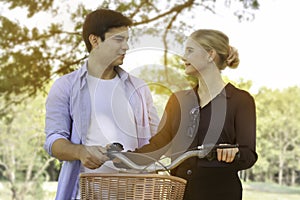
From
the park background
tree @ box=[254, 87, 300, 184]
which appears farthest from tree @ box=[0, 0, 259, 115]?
tree @ box=[254, 87, 300, 184]

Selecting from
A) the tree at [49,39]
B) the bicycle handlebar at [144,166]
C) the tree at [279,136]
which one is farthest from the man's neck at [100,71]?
the tree at [279,136]

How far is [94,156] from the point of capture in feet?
6.73

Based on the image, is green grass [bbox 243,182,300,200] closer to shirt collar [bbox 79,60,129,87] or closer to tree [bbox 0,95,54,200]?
tree [bbox 0,95,54,200]

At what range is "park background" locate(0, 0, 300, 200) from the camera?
541 cm

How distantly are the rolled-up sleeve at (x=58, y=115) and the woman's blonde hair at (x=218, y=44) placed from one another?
51cm

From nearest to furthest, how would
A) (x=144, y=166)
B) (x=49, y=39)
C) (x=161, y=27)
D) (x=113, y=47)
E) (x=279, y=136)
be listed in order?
(x=144, y=166), (x=113, y=47), (x=161, y=27), (x=49, y=39), (x=279, y=136)

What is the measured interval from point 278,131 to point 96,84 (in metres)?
5.21

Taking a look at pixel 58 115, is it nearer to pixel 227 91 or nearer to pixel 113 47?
pixel 113 47

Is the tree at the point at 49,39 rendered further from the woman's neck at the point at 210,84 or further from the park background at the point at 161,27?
the woman's neck at the point at 210,84

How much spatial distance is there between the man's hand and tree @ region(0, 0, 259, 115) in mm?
3036

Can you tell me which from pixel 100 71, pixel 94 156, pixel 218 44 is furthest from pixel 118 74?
pixel 94 156

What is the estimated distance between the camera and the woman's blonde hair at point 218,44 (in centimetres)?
242

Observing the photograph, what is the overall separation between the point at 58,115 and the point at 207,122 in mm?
537

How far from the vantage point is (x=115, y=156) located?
1957 mm
